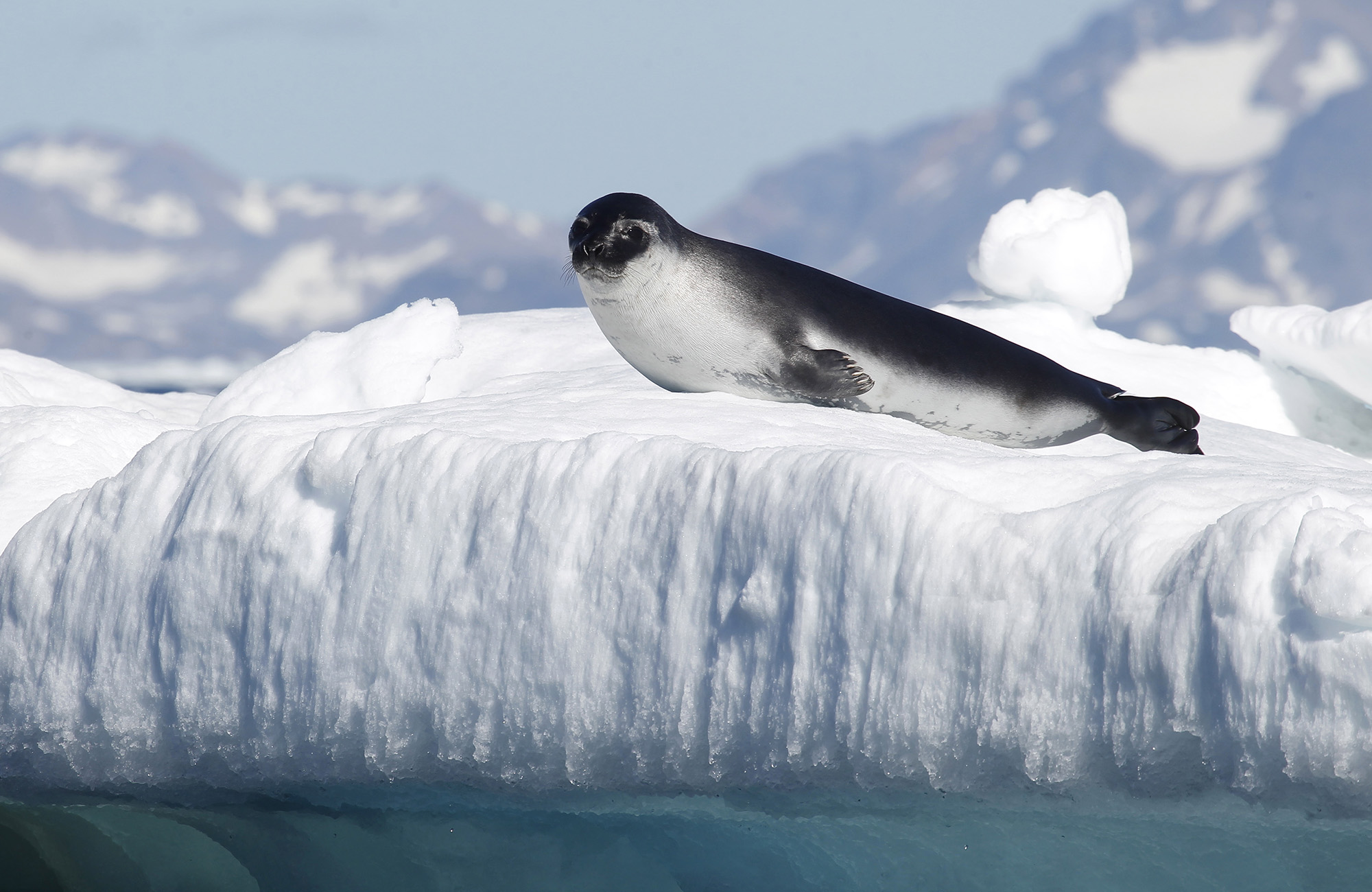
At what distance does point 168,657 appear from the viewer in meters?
3.10

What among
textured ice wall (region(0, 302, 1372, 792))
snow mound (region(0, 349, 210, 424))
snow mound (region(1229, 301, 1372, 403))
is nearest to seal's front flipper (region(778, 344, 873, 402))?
textured ice wall (region(0, 302, 1372, 792))

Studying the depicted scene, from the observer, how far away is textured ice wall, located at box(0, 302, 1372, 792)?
212 centimetres

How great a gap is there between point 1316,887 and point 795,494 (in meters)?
1.27

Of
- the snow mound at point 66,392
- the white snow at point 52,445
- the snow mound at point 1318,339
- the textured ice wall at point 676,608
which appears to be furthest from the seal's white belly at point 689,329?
the snow mound at point 1318,339

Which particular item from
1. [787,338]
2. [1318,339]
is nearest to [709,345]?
[787,338]

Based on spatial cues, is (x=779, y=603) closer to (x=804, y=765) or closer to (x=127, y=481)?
(x=804, y=765)

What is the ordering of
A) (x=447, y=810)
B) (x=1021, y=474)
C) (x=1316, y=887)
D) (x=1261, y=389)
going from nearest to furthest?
(x=1316, y=887) → (x=1021, y=474) → (x=447, y=810) → (x=1261, y=389)

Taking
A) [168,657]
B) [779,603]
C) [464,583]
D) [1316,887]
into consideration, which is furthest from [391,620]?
[1316,887]

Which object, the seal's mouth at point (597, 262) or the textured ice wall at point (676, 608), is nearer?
the textured ice wall at point (676, 608)

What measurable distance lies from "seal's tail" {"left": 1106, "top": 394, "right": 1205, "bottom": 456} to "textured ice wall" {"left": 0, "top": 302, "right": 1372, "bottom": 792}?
1.33 m

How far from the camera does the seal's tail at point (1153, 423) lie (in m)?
4.61

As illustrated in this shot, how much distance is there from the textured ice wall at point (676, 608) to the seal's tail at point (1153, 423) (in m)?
1.33

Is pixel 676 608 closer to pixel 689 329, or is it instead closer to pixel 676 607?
pixel 676 607

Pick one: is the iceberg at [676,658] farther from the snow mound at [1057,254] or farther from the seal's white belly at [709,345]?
the snow mound at [1057,254]
